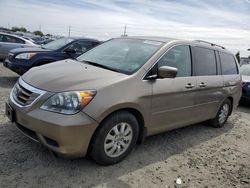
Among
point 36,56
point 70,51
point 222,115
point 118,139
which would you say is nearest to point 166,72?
point 118,139

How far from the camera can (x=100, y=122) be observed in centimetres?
310

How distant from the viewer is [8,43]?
444 inches

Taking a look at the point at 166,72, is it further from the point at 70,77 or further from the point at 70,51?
the point at 70,51

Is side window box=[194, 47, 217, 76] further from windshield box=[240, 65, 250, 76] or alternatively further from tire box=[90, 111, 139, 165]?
windshield box=[240, 65, 250, 76]

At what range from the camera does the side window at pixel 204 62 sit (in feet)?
15.2

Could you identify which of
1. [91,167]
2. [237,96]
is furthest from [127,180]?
[237,96]

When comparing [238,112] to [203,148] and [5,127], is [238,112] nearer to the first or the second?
[203,148]

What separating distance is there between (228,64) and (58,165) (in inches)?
165

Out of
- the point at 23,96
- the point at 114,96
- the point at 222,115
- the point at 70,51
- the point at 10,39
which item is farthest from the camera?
the point at 10,39

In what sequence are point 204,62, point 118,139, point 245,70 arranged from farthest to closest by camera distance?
point 245,70 → point 204,62 → point 118,139

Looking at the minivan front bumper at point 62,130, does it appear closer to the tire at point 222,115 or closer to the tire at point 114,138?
the tire at point 114,138

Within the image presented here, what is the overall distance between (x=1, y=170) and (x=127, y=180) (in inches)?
57.1

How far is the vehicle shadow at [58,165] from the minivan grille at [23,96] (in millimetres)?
693

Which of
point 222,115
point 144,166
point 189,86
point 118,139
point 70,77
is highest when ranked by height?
point 70,77
